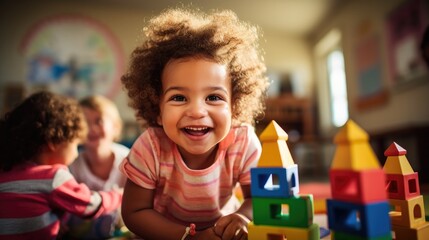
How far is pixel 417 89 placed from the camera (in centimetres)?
266

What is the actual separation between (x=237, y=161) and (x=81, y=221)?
58 centimetres

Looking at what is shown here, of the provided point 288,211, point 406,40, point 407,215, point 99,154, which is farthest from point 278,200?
point 406,40

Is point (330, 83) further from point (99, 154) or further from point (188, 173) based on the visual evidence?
point (188, 173)

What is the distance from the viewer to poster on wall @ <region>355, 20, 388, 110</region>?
3.22m

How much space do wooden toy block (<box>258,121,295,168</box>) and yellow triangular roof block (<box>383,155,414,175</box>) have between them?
0.23 meters

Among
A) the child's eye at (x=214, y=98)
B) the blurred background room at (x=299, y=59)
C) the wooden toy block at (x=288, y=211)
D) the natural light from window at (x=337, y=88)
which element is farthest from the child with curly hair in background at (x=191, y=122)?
the natural light from window at (x=337, y=88)

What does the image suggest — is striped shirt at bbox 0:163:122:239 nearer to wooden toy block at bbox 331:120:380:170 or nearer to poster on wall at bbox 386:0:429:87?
wooden toy block at bbox 331:120:380:170

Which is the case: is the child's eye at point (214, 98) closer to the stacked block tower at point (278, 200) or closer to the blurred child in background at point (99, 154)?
the stacked block tower at point (278, 200)

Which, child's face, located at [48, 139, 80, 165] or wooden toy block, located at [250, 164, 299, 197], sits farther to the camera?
child's face, located at [48, 139, 80, 165]

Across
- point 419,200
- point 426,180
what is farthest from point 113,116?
point 426,180

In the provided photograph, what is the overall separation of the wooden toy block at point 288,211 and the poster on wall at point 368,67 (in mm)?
2982

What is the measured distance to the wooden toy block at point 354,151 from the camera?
0.46 m

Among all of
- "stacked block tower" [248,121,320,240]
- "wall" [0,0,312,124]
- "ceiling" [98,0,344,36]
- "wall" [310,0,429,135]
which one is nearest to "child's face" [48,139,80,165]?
"stacked block tower" [248,121,320,240]

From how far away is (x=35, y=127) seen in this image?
0.91m
